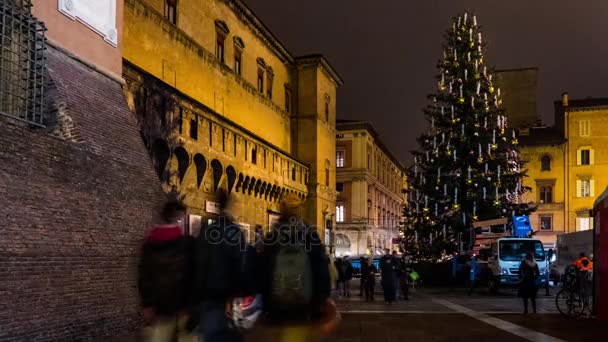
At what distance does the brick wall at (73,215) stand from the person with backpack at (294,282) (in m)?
4.23

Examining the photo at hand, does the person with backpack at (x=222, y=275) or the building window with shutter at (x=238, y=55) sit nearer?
the person with backpack at (x=222, y=275)

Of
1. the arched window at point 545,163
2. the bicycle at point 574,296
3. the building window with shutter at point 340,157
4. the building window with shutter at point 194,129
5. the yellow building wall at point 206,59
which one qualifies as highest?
the yellow building wall at point 206,59

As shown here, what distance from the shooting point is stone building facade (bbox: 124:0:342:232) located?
25062 millimetres

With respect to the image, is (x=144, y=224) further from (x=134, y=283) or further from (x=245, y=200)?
(x=245, y=200)

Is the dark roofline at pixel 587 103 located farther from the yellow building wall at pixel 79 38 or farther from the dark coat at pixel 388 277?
the yellow building wall at pixel 79 38

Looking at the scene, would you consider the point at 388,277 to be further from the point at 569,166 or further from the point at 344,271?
the point at 569,166

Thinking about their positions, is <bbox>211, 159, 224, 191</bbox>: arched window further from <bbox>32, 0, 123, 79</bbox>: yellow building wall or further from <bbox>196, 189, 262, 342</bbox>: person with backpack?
<bbox>196, 189, 262, 342</bbox>: person with backpack

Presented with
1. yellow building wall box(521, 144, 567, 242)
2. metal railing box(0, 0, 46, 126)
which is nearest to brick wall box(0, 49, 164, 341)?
metal railing box(0, 0, 46, 126)

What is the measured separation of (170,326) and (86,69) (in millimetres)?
8722

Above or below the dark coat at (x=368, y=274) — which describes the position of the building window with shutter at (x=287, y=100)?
above

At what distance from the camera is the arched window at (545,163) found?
66500 millimetres

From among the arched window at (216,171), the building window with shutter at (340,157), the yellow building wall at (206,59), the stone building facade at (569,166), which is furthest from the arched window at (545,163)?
the arched window at (216,171)

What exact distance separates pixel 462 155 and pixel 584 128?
3573cm

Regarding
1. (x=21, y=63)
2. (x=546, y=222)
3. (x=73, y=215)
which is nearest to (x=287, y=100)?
(x=546, y=222)
